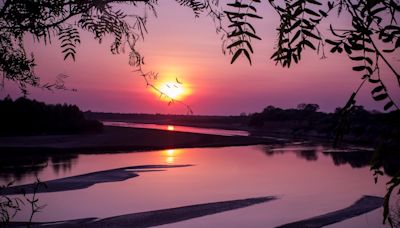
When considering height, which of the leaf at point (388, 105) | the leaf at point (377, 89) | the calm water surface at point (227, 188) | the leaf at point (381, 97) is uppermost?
the leaf at point (377, 89)

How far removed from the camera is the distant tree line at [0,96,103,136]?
3955cm

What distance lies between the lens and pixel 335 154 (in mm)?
31078

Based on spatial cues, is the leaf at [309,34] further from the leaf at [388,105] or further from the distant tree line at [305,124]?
the distant tree line at [305,124]

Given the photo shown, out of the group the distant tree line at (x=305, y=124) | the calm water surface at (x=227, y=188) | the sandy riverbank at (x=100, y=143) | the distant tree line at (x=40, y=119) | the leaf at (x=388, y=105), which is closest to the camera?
the leaf at (x=388, y=105)

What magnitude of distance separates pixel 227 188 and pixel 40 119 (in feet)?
93.7

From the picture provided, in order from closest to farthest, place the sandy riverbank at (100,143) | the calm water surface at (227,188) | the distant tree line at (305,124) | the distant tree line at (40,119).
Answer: the calm water surface at (227,188), the sandy riverbank at (100,143), the distant tree line at (40,119), the distant tree line at (305,124)

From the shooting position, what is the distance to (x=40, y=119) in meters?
42.6

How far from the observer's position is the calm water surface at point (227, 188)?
14.0 m

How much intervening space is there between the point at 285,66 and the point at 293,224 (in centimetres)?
1213

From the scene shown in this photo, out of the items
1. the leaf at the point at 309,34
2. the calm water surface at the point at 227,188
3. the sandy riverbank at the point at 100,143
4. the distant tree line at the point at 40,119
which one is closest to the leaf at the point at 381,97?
the leaf at the point at 309,34

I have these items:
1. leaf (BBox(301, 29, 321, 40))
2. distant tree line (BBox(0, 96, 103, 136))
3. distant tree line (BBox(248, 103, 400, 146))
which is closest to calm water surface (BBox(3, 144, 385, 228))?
distant tree line (BBox(248, 103, 400, 146))

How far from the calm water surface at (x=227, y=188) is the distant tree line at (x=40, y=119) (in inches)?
538

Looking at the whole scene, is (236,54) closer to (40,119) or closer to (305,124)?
(40,119)

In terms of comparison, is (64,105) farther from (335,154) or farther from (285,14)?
(285,14)
